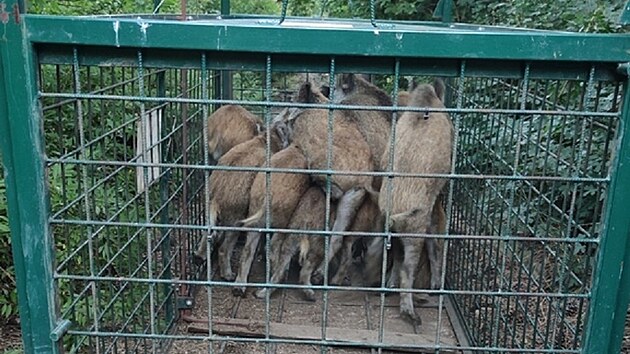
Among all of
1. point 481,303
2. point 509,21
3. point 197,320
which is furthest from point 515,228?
point 509,21

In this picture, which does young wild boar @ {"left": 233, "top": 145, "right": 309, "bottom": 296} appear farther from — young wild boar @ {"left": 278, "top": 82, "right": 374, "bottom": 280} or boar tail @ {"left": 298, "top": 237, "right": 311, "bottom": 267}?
boar tail @ {"left": 298, "top": 237, "right": 311, "bottom": 267}

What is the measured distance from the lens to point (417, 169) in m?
3.63

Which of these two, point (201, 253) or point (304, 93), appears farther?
point (201, 253)

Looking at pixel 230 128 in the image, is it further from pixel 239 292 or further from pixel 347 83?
pixel 239 292

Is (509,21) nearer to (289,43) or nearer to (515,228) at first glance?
(515,228)

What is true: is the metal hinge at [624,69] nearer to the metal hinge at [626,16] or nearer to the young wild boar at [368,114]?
the metal hinge at [626,16]

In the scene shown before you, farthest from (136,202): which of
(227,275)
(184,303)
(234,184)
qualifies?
(227,275)

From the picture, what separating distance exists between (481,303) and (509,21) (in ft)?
10.6

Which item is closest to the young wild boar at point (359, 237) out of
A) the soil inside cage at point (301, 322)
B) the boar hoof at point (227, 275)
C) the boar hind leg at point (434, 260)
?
the soil inside cage at point (301, 322)

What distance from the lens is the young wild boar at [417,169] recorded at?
144 inches

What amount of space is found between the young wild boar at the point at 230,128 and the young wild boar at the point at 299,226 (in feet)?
3.04

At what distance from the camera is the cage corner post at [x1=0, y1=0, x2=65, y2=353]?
1.83 meters

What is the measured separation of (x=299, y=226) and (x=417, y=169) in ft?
2.98

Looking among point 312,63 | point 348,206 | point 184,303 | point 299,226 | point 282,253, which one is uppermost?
point 312,63
